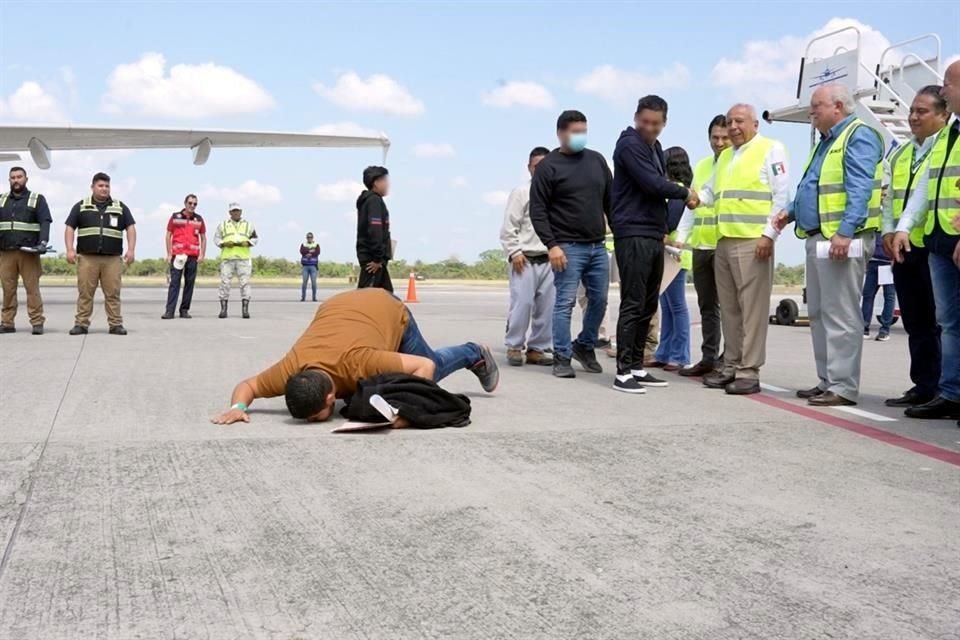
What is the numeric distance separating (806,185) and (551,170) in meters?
2.11

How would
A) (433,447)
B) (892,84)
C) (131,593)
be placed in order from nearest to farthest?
(131,593), (433,447), (892,84)

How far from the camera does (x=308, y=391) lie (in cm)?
Answer: 496

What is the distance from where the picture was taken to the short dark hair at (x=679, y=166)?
865 centimetres

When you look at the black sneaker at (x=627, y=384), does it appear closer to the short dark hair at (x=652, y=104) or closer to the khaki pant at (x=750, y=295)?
the khaki pant at (x=750, y=295)

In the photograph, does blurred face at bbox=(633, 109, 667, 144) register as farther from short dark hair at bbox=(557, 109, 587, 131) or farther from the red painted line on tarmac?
the red painted line on tarmac

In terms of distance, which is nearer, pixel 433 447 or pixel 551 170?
pixel 433 447

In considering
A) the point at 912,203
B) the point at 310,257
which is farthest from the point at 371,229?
the point at 310,257

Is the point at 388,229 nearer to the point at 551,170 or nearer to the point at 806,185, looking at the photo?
the point at 551,170

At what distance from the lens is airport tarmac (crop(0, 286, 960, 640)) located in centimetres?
259

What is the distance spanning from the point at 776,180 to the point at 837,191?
2.00ft

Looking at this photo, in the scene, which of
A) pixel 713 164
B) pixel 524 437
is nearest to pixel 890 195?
pixel 713 164

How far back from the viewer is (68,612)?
2.58m

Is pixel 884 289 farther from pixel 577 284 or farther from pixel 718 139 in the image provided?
pixel 577 284

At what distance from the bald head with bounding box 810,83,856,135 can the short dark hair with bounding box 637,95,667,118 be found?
1.11 metres
